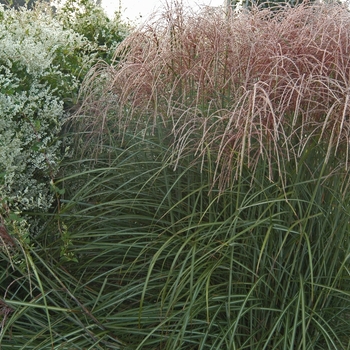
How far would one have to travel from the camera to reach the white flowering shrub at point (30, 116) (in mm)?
2816

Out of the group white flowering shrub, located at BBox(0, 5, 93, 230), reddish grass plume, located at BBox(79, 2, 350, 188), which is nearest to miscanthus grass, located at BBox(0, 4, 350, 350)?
reddish grass plume, located at BBox(79, 2, 350, 188)

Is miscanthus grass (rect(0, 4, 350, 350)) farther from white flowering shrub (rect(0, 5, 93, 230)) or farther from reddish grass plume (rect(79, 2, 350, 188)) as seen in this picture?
white flowering shrub (rect(0, 5, 93, 230))

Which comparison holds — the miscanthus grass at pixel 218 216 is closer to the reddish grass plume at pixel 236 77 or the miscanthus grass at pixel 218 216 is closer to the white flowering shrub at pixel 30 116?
the reddish grass plume at pixel 236 77

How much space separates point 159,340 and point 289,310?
0.55m

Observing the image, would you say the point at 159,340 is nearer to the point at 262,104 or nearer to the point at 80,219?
the point at 80,219

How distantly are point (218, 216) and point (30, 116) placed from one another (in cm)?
115

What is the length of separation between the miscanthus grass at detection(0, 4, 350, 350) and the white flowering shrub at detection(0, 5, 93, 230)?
24 cm

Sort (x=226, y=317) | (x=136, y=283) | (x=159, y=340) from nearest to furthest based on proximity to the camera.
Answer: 1. (x=159, y=340)
2. (x=226, y=317)
3. (x=136, y=283)

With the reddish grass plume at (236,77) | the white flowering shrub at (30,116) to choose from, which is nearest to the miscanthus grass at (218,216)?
the reddish grass plume at (236,77)

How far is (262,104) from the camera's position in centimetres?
237

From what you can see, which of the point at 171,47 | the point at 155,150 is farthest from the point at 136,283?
the point at 171,47

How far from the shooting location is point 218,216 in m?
2.55

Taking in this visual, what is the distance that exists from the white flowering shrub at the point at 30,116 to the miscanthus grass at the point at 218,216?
0.24 metres

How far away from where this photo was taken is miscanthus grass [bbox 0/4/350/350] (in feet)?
7.72
